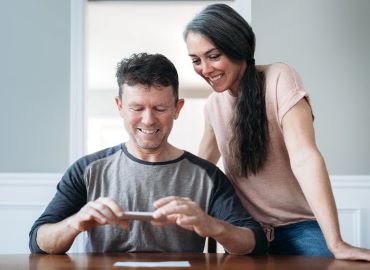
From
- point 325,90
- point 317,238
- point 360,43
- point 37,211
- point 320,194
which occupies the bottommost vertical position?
point 37,211

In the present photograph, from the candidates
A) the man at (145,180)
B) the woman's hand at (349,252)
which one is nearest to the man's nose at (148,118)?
the man at (145,180)

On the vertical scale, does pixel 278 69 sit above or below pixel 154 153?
above

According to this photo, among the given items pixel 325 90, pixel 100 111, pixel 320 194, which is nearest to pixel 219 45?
pixel 320 194

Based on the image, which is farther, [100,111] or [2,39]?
[100,111]

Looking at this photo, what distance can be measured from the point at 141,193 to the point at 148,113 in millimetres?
239

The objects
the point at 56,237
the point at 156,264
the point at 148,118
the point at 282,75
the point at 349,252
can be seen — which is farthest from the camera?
the point at 282,75

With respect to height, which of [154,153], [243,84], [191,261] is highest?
[243,84]

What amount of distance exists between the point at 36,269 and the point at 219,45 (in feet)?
2.99

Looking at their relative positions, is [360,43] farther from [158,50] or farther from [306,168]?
[158,50]

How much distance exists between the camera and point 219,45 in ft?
6.21

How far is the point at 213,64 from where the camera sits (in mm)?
1931

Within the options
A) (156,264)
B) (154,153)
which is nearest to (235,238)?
(156,264)

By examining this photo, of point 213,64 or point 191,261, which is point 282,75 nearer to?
point 213,64

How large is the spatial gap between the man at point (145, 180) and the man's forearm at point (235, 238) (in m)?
0.03
